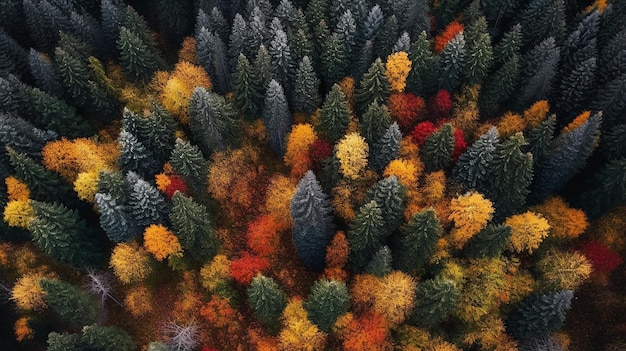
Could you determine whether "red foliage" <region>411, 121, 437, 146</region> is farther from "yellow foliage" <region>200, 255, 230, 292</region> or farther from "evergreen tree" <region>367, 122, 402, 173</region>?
"yellow foliage" <region>200, 255, 230, 292</region>

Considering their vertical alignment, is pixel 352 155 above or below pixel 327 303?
above

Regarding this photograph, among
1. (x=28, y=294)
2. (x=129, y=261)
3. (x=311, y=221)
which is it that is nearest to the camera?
(x=311, y=221)

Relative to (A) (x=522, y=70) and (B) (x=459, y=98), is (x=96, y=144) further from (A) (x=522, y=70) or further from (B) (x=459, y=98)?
(A) (x=522, y=70)

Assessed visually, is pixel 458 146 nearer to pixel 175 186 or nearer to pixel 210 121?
pixel 210 121

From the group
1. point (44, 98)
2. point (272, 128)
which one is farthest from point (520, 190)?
point (44, 98)

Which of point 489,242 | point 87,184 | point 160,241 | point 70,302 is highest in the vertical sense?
point 489,242

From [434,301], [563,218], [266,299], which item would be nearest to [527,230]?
[563,218]
